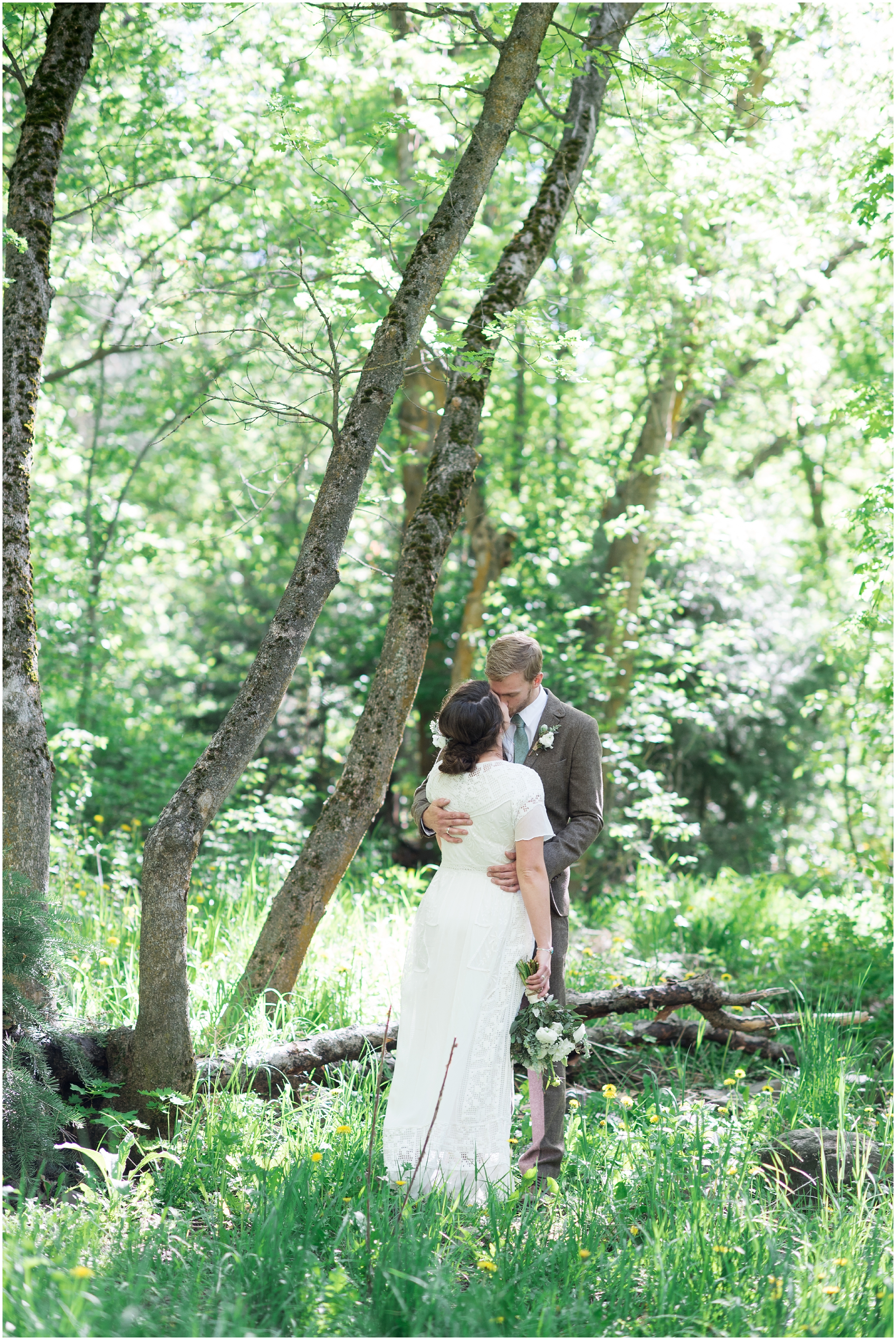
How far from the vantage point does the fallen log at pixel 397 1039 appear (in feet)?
11.5

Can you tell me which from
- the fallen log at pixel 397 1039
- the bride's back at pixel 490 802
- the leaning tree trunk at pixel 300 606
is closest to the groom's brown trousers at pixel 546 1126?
the bride's back at pixel 490 802

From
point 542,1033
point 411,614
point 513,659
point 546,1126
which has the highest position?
point 411,614

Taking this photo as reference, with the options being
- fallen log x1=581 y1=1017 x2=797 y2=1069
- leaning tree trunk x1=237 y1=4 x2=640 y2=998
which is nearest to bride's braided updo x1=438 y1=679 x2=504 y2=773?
leaning tree trunk x1=237 y1=4 x2=640 y2=998

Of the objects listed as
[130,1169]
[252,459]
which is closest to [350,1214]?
[130,1169]

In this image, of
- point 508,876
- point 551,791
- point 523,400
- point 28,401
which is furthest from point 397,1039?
point 523,400

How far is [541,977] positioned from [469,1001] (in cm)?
25

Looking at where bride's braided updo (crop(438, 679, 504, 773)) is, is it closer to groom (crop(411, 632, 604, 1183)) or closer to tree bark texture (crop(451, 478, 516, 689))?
groom (crop(411, 632, 604, 1183))

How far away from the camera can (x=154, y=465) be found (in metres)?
12.9

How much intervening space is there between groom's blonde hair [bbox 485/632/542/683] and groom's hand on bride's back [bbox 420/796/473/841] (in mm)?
481

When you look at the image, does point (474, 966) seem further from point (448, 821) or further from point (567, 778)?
point (567, 778)

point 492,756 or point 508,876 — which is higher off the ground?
point 492,756

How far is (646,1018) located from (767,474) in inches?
399

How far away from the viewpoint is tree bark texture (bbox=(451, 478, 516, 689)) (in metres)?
8.84

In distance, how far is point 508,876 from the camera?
3.20m
